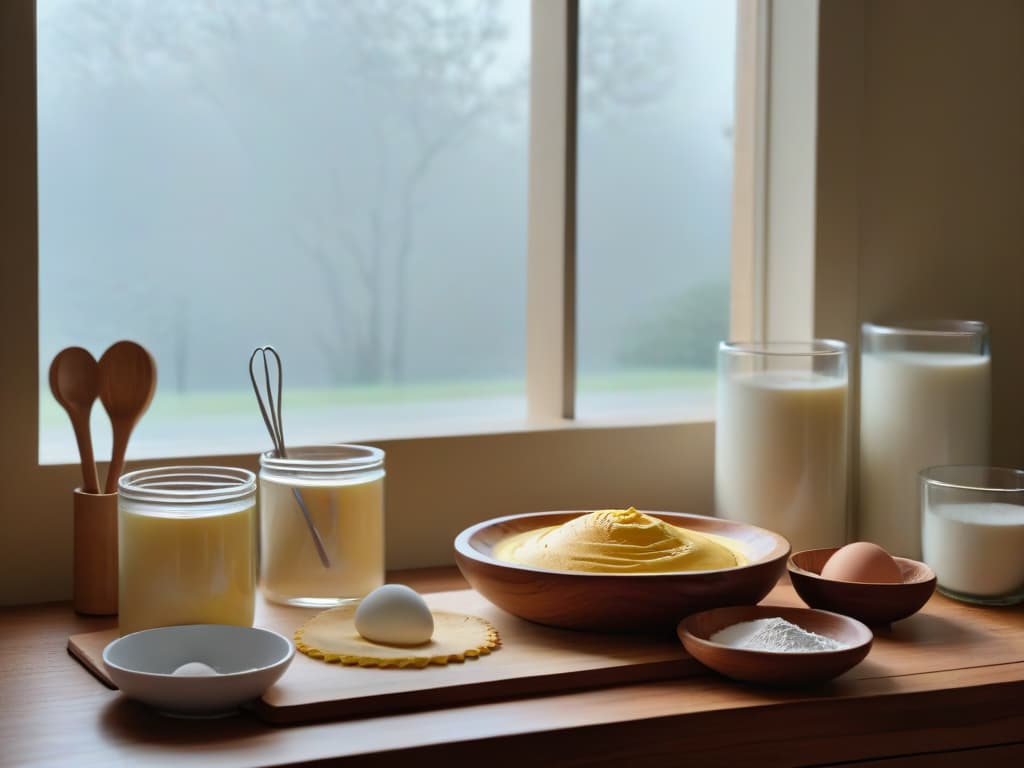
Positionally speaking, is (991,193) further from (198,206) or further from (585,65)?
(198,206)

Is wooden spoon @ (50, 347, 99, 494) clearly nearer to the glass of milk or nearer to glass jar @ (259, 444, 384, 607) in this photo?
glass jar @ (259, 444, 384, 607)

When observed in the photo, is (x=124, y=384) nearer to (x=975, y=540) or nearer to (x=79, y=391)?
(x=79, y=391)

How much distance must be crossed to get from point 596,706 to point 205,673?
0.27 meters

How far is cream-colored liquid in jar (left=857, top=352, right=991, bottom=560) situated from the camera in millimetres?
1181

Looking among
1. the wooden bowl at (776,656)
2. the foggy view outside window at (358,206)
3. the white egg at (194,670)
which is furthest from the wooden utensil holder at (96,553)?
the wooden bowl at (776,656)

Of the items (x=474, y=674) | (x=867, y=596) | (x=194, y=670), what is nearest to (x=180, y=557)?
(x=194, y=670)

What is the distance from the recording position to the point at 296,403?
4.27ft

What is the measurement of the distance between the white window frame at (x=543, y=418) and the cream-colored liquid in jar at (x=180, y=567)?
0.67ft

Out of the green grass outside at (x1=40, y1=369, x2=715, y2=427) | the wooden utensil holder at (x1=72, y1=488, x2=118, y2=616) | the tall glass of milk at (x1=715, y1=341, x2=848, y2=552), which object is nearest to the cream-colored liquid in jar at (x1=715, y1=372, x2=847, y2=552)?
the tall glass of milk at (x1=715, y1=341, x2=848, y2=552)

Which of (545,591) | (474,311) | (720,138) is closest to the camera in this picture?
(545,591)

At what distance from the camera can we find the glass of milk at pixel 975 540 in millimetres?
1053

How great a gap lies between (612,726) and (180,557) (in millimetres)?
362

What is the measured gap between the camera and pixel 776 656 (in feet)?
2.64

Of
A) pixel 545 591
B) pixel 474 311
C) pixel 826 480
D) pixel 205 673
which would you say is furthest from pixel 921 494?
pixel 205 673
